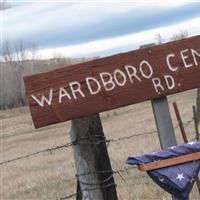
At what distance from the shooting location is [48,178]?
1245cm

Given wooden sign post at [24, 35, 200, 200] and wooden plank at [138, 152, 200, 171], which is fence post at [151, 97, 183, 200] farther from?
wooden plank at [138, 152, 200, 171]

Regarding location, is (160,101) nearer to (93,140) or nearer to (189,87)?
(189,87)

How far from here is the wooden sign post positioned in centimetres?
365

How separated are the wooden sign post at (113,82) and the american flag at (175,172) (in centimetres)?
33

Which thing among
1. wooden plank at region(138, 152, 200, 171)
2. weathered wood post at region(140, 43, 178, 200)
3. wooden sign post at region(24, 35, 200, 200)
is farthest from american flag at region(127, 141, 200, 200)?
wooden sign post at region(24, 35, 200, 200)

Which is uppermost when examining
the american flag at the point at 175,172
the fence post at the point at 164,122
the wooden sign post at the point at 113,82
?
the wooden sign post at the point at 113,82

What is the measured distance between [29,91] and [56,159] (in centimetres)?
1340

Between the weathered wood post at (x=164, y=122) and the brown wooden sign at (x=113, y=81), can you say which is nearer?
the brown wooden sign at (x=113, y=81)

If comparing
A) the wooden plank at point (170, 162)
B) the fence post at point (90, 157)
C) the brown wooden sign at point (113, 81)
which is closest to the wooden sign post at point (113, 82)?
the brown wooden sign at point (113, 81)

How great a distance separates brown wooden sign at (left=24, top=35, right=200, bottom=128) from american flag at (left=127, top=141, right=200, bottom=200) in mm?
339

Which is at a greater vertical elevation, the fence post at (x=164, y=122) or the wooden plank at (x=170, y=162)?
the fence post at (x=164, y=122)

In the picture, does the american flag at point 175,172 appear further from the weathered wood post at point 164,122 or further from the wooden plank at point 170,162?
the weathered wood post at point 164,122

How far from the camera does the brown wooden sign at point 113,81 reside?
12.0 feet

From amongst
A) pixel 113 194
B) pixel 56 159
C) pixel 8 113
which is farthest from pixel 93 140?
pixel 8 113
